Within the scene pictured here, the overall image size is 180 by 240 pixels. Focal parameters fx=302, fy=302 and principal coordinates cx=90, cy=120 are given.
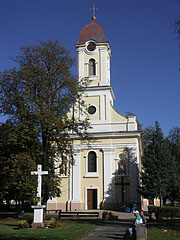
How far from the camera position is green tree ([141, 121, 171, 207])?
2912cm

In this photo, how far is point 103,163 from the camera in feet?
107

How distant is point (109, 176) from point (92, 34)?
1706 centimetres

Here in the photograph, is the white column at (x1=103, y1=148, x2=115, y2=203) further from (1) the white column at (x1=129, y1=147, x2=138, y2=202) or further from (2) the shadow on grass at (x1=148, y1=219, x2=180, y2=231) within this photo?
(2) the shadow on grass at (x1=148, y1=219, x2=180, y2=231)

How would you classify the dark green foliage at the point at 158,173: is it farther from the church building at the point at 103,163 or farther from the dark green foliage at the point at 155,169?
the church building at the point at 103,163

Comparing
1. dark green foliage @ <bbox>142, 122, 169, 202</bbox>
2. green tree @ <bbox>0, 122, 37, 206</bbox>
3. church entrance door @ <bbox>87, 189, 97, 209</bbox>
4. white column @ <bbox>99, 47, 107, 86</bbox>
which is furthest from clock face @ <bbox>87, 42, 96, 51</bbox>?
green tree @ <bbox>0, 122, 37, 206</bbox>

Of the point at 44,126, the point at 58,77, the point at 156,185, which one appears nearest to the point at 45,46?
the point at 58,77

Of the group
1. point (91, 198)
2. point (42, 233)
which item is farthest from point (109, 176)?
point (42, 233)

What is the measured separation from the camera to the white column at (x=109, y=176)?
31.2 m

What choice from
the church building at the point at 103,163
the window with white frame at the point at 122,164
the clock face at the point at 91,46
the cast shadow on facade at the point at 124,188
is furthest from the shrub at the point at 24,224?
the clock face at the point at 91,46

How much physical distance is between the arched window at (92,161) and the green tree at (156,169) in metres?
5.52

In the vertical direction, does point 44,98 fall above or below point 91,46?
below

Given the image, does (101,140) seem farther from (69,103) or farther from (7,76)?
(7,76)

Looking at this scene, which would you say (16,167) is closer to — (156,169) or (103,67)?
(156,169)

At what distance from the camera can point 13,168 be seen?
20.3m
